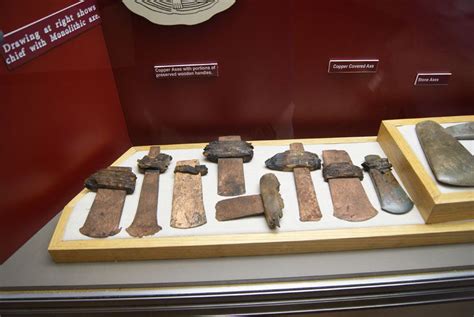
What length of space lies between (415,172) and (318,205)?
0.46 m

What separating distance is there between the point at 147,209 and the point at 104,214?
19 centimetres

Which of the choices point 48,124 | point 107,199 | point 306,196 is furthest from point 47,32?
point 306,196

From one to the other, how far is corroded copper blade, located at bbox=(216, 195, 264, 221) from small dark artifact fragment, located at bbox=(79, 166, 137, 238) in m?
0.45

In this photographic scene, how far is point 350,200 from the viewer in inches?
62.6

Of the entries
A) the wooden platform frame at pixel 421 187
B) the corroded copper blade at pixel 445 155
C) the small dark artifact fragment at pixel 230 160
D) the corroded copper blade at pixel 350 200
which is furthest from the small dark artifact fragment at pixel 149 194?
the corroded copper blade at pixel 445 155

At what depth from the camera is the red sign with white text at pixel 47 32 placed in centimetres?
134

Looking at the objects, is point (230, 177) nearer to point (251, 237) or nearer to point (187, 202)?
point (187, 202)

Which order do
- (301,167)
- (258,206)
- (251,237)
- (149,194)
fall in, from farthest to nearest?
(301,167)
(149,194)
(258,206)
(251,237)

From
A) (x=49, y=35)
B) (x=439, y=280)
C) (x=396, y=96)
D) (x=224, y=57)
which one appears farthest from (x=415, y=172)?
(x=49, y=35)

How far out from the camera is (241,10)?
66.6 inches

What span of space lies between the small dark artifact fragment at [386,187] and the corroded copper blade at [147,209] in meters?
1.02

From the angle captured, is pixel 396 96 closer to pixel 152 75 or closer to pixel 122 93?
pixel 152 75

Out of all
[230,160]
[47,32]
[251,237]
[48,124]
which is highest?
[47,32]

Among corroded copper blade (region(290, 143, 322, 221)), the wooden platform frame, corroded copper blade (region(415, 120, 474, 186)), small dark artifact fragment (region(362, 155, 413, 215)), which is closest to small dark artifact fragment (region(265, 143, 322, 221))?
corroded copper blade (region(290, 143, 322, 221))
